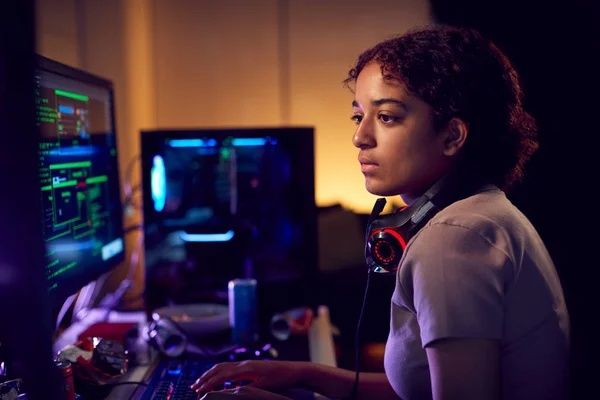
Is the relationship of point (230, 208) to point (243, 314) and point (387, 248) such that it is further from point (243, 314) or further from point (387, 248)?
point (387, 248)

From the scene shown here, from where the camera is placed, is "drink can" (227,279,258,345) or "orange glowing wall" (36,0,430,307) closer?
"drink can" (227,279,258,345)

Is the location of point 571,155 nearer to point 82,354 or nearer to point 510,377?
point 510,377

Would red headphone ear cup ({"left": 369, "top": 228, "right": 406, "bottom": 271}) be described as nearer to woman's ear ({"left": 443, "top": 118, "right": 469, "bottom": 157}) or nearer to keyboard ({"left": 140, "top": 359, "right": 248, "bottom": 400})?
woman's ear ({"left": 443, "top": 118, "right": 469, "bottom": 157})

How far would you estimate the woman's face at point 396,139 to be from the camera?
2.97ft

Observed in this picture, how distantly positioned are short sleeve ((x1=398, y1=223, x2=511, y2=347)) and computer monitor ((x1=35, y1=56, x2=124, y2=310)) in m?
0.67

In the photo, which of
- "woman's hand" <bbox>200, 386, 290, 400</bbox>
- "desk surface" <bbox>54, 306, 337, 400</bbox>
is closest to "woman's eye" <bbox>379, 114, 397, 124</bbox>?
"woman's hand" <bbox>200, 386, 290, 400</bbox>

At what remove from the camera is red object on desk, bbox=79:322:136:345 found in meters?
1.35

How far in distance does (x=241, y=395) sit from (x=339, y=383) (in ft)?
0.89

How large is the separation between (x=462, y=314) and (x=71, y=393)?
67cm

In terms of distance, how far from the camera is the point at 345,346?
7.22 feet

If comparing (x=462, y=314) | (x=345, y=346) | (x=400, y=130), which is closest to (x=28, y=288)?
(x=462, y=314)

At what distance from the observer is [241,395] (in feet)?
3.01

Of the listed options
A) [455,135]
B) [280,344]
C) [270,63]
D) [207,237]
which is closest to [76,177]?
[207,237]

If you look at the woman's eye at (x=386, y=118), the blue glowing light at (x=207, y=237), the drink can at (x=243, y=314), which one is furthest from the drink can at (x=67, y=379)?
the blue glowing light at (x=207, y=237)
